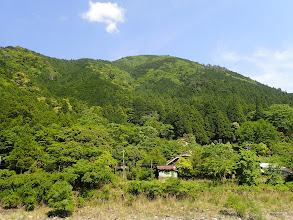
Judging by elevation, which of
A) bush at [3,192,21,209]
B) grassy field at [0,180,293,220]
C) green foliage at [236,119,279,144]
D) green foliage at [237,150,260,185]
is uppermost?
green foliage at [236,119,279,144]

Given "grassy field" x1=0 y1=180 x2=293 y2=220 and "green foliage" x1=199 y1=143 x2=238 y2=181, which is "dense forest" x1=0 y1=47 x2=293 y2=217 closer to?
"green foliage" x1=199 y1=143 x2=238 y2=181

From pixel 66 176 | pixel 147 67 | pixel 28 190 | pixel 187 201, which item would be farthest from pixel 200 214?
pixel 147 67

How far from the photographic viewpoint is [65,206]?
11188 mm

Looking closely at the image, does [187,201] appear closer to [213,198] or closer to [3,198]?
[213,198]

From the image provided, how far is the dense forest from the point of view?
48.3 ft

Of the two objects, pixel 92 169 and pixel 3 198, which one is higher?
pixel 92 169

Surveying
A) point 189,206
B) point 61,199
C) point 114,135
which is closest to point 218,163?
point 189,206

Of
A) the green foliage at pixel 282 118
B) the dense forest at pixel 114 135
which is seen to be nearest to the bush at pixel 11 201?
the dense forest at pixel 114 135

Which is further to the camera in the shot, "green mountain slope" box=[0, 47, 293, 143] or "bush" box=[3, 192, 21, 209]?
"green mountain slope" box=[0, 47, 293, 143]

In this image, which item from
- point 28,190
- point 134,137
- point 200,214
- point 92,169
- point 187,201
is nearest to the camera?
point 200,214

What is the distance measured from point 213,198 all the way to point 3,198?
13848 mm

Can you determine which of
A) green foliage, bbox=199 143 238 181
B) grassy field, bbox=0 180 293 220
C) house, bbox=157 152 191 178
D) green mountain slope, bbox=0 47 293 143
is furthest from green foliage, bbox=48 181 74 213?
green mountain slope, bbox=0 47 293 143

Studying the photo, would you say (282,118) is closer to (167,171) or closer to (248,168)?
(167,171)

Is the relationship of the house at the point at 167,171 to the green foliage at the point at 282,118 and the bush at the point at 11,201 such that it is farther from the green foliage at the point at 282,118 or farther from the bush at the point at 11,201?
the green foliage at the point at 282,118
